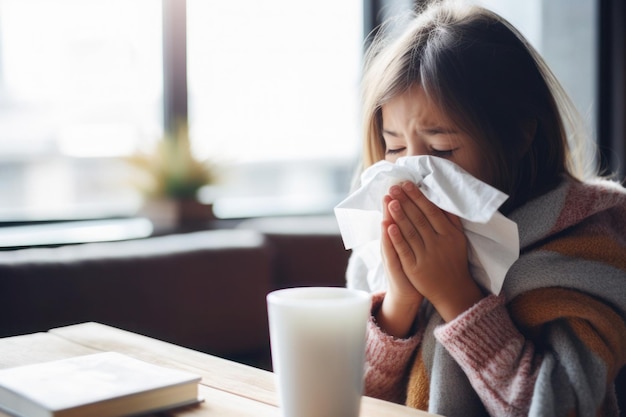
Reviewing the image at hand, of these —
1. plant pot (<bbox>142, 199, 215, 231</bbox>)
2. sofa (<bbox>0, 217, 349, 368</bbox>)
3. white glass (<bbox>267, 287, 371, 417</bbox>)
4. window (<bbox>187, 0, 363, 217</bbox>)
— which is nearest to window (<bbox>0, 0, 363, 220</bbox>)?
window (<bbox>187, 0, 363, 217</bbox>)

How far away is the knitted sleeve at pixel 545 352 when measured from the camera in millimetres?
880

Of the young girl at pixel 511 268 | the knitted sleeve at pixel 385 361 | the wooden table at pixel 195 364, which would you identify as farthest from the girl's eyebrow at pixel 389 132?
the wooden table at pixel 195 364

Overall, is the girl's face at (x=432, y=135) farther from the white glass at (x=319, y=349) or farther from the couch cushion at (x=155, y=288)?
the couch cushion at (x=155, y=288)

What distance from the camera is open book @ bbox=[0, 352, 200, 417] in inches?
27.2

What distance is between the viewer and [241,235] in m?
2.02

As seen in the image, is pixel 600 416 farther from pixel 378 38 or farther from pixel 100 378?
pixel 378 38

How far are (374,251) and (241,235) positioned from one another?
34.5 inches

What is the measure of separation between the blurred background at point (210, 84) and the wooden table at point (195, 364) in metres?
1.44

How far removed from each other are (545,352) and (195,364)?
44cm

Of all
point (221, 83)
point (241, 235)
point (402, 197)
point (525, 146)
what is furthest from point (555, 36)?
point (402, 197)

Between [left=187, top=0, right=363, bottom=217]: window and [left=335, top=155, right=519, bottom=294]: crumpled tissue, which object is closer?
[left=335, top=155, right=519, bottom=294]: crumpled tissue

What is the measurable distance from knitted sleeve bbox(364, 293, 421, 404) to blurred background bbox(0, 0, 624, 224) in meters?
1.52

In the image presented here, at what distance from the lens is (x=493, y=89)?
1.08 meters

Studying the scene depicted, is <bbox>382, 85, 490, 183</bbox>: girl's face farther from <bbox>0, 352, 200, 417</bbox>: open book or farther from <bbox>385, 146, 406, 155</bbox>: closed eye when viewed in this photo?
<bbox>0, 352, 200, 417</bbox>: open book
